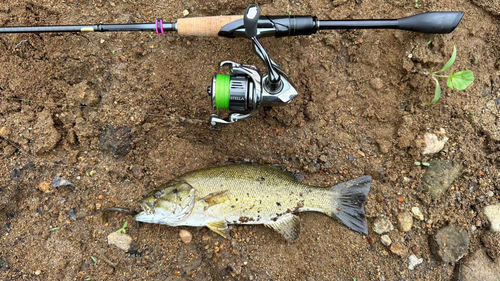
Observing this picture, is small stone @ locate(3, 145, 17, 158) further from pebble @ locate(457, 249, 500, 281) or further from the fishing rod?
pebble @ locate(457, 249, 500, 281)

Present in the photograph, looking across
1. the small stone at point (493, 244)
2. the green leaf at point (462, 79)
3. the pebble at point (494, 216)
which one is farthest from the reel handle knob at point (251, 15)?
the small stone at point (493, 244)

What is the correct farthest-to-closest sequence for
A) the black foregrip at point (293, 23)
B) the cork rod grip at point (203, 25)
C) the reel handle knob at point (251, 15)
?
the cork rod grip at point (203, 25) < the black foregrip at point (293, 23) < the reel handle knob at point (251, 15)

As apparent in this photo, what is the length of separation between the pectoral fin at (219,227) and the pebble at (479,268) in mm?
2427

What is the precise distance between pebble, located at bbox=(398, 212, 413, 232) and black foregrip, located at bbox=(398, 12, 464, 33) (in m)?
1.80

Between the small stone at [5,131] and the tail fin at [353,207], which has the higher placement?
the small stone at [5,131]

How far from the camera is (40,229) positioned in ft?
10.1

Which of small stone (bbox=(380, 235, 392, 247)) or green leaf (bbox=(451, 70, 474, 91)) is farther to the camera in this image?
small stone (bbox=(380, 235, 392, 247))

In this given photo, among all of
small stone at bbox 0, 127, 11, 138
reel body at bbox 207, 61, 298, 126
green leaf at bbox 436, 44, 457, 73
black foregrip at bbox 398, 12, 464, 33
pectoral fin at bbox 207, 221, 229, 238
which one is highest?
black foregrip at bbox 398, 12, 464, 33

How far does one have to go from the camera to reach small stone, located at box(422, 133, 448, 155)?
118 inches

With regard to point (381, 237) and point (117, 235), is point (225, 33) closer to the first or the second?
point (117, 235)

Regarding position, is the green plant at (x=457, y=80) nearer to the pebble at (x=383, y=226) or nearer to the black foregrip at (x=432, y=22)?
the black foregrip at (x=432, y=22)

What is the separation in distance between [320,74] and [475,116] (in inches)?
63.9

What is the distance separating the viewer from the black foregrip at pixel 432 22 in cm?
256

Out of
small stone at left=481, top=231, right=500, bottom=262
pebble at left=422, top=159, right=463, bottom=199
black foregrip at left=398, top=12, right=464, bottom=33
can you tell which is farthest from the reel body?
small stone at left=481, top=231, right=500, bottom=262
